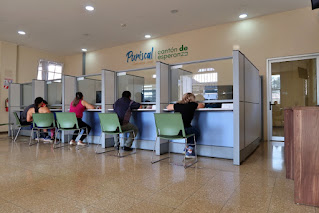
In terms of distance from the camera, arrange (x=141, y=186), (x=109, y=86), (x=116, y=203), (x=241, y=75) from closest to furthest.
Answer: (x=116, y=203) → (x=141, y=186) → (x=241, y=75) → (x=109, y=86)

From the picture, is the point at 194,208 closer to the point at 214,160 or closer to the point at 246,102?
the point at 214,160

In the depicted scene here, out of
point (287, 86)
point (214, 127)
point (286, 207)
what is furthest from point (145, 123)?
point (287, 86)

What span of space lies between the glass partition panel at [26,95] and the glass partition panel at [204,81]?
516 centimetres

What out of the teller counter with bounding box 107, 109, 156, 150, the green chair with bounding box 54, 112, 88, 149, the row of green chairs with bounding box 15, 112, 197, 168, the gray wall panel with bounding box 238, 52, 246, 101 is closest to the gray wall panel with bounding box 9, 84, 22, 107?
the row of green chairs with bounding box 15, 112, 197, 168

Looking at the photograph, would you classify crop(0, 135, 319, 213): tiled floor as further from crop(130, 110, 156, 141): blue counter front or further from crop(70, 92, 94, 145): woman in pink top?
crop(70, 92, 94, 145): woman in pink top

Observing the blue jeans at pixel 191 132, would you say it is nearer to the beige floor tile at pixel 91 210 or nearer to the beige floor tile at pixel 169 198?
the beige floor tile at pixel 169 198

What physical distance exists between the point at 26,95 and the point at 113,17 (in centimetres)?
386

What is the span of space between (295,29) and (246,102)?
10.7ft

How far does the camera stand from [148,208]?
5.86 ft

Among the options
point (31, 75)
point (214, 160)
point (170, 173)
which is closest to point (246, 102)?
point (214, 160)

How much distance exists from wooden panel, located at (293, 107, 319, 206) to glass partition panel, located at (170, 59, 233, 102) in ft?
5.57

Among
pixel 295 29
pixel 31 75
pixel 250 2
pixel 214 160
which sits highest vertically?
pixel 250 2

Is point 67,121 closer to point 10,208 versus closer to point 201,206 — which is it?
point 10,208

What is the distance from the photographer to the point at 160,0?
5.06 meters
